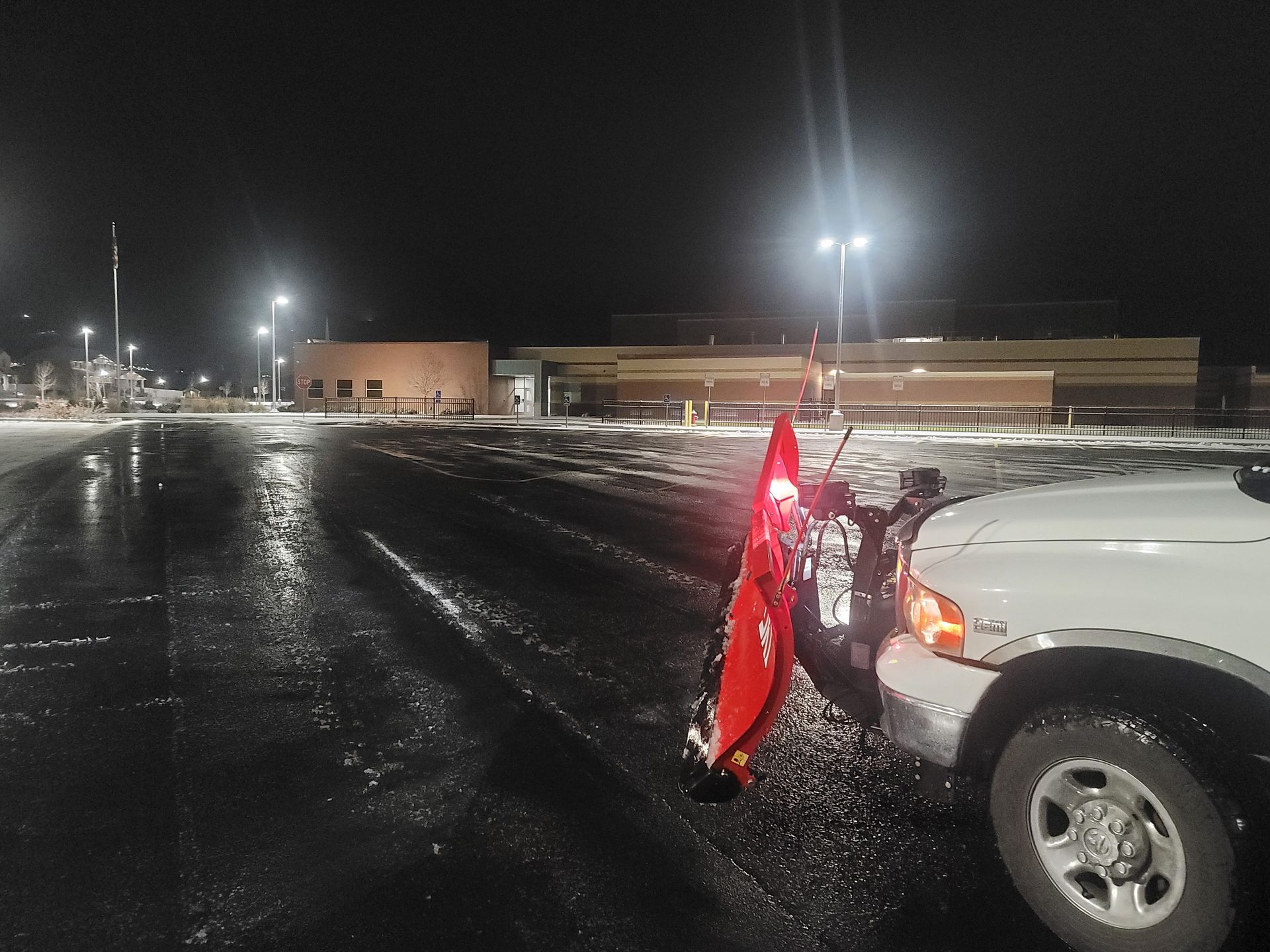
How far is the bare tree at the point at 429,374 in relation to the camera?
5328 cm

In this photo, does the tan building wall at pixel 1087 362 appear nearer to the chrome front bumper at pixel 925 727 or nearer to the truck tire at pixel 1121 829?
the chrome front bumper at pixel 925 727

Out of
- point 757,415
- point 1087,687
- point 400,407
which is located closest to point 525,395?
point 400,407

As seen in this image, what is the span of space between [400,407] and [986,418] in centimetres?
3913

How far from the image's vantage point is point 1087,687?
228 centimetres

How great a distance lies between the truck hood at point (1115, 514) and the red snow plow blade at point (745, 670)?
62 centimetres

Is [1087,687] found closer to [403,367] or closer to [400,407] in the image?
[400,407]

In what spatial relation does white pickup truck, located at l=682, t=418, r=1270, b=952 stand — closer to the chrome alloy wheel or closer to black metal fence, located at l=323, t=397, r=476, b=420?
the chrome alloy wheel

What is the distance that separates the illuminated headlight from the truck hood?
207 millimetres

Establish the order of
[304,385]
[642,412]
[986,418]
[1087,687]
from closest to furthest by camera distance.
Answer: [1087,687], [986,418], [642,412], [304,385]

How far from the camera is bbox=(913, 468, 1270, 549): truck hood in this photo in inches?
85.7

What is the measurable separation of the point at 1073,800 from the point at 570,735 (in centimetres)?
231

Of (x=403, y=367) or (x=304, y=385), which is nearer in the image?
(x=304, y=385)

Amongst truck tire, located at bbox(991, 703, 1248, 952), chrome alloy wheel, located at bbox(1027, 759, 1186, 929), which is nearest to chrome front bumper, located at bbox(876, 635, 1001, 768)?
truck tire, located at bbox(991, 703, 1248, 952)

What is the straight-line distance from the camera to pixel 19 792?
10.5 ft
